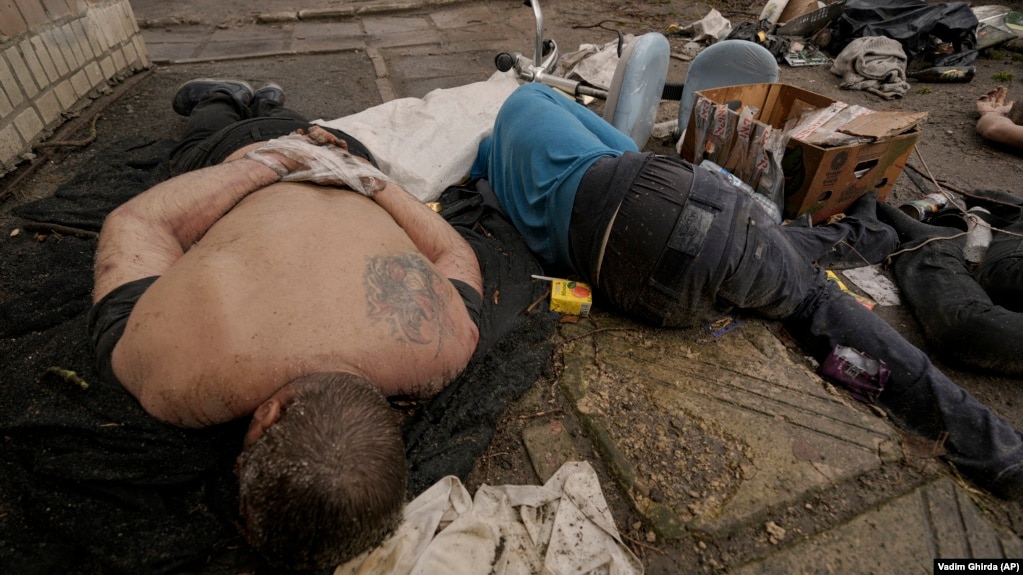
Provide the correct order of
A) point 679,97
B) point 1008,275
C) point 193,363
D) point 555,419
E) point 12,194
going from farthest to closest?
point 679,97 < point 12,194 < point 1008,275 < point 555,419 < point 193,363

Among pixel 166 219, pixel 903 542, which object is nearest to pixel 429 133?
pixel 166 219

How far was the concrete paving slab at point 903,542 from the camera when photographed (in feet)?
4.64

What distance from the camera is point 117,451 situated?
1.47 metres

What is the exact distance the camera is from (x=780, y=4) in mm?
5789

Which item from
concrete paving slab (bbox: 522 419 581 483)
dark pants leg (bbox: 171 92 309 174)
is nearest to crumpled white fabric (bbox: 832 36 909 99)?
concrete paving slab (bbox: 522 419 581 483)

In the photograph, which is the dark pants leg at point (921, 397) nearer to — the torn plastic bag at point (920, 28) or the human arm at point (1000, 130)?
the human arm at point (1000, 130)

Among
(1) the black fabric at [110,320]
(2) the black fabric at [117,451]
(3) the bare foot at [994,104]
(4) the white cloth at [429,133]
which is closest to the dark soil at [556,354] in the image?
(2) the black fabric at [117,451]

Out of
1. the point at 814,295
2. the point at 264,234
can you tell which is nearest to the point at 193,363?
the point at 264,234

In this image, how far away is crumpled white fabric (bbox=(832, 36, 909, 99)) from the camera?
4688 mm

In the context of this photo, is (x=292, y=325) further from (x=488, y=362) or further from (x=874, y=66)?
(x=874, y=66)

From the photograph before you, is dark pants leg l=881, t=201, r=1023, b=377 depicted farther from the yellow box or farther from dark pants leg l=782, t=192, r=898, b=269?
the yellow box

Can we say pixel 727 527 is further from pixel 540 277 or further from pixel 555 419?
pixel 540 277

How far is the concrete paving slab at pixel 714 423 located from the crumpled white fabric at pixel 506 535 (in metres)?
0.18

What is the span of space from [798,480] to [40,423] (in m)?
2.34
